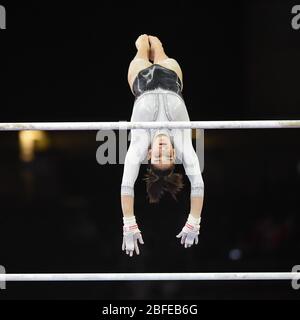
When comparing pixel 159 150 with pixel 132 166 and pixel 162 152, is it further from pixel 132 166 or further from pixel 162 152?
pixel 132 166

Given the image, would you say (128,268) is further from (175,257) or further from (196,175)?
(196,175)

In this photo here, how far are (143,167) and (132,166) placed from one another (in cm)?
279

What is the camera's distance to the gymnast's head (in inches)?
164

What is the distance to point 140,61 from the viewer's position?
468 centimetres

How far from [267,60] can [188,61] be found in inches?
28.4

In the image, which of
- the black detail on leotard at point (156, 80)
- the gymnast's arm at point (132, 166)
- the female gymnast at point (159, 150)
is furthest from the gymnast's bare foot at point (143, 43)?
the gymnast's arm at point (132, 166)

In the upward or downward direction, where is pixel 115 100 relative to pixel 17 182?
upward

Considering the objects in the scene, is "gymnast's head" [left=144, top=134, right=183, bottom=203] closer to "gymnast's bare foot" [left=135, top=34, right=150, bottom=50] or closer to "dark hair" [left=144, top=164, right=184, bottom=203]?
"dark hair" [left=144, top=164, right=184, bottom=203]

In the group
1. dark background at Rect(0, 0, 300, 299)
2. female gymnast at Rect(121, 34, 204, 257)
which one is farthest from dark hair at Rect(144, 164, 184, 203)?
dark background at Rect(0, 0, 300, 299)

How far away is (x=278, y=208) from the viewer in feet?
22.8
